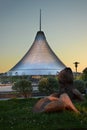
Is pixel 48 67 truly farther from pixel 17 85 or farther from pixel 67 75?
pixel 67 75

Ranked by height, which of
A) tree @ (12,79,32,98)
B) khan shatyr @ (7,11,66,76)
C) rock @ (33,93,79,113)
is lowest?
tree @ (12,79,32,98)

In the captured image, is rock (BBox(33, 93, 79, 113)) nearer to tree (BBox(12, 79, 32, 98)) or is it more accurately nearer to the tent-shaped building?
tree (BBox(12, 79, 32, 98))

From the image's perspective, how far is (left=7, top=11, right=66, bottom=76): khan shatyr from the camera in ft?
335

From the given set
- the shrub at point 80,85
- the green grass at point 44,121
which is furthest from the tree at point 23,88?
the green grass at point 44,121

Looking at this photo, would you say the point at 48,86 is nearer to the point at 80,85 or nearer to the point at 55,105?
the point at 80,85

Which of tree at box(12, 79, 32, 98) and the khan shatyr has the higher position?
the khan shatyr

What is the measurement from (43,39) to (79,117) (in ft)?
316

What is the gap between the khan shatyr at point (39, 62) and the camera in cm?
10200

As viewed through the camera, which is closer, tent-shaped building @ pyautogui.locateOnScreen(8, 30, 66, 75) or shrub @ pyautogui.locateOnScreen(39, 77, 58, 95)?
shrub @ pyautogui.locateOnScreen(39, 77, 58, 95)

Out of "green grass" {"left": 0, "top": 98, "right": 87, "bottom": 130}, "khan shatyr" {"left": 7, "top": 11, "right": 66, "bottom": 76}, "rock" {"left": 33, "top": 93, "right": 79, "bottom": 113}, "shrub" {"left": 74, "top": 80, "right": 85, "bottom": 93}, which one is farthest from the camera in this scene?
"khan shatyr" {"left": 7, "top": 11, "right": 66, "bottom": 76}

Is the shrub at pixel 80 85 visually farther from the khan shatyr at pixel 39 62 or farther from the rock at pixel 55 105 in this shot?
the khan shatyr at pixel 39 62

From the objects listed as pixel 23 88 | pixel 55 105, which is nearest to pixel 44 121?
pixel 55 105

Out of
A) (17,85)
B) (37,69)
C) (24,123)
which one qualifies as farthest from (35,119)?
(37,69)

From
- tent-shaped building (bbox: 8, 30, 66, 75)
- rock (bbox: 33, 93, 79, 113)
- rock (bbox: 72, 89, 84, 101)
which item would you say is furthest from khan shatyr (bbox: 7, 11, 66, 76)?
rock (bbox: 33, 93, 79, 113)
